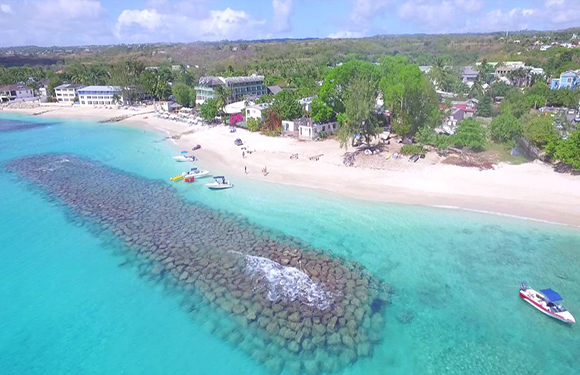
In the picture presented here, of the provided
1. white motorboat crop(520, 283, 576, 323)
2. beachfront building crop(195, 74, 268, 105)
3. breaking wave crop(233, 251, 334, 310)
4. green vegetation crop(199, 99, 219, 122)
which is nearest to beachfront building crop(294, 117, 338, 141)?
green vegetation crop(199, 99, 219, 122)

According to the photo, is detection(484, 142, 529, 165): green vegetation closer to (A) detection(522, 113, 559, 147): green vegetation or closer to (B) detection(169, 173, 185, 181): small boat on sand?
(A) detection(522, 113, 559, 147): green vegetation

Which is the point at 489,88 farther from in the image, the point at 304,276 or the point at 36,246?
the point at 36,246

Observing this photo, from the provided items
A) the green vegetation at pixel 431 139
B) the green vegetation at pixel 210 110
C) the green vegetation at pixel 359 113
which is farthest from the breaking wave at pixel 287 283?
the green vegetation at pixel 210 110

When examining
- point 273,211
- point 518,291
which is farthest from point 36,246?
point 518,291

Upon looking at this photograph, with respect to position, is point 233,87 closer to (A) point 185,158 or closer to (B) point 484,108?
(A) point 185,158

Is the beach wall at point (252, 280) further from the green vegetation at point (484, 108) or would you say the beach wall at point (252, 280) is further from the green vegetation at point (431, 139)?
the green vegetation at point (484, 108)

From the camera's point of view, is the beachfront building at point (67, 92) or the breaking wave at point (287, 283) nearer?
the breaking wave at point (287, 283)
